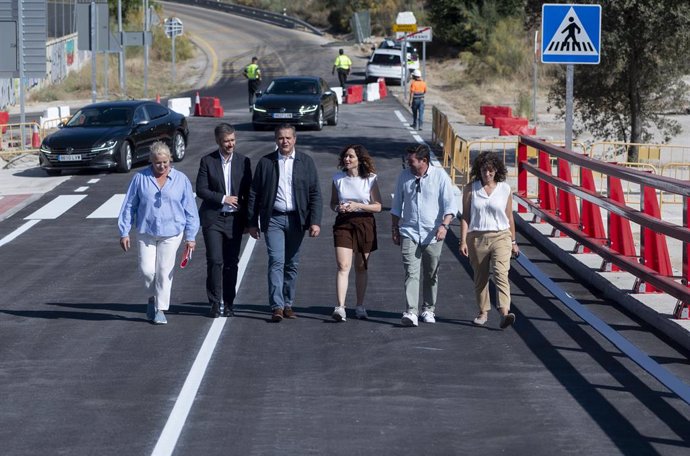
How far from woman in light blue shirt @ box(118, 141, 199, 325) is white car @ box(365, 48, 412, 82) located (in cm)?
4631

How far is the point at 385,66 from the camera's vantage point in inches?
2282

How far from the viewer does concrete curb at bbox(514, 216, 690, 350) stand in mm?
10784

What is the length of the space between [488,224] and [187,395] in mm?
3706

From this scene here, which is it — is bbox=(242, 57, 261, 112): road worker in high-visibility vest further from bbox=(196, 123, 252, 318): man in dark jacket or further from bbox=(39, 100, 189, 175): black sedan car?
bbox=(196, 123, 252, 318): man in dark jacket

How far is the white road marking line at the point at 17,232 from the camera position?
18.0m

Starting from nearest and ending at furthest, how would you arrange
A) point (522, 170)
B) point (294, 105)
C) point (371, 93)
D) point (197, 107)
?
point (522, 170) < point (294, 105) < point (197, 107) < point (371, 93)

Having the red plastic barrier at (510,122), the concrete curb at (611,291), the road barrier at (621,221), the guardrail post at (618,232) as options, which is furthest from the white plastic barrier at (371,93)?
the guardrail post at (618,232)

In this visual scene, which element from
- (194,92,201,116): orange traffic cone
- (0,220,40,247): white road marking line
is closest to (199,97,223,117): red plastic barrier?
(194,92,201,116): orange traffic cone

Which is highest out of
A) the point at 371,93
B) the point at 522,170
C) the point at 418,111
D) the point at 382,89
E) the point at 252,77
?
the point at 252,77

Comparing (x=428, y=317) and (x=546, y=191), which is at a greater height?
(x=546, y=191)

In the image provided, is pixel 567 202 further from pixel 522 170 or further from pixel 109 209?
pixel 109 209

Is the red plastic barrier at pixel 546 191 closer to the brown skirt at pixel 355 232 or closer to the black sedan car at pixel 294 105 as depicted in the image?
the brown skirt at pixel 355 232

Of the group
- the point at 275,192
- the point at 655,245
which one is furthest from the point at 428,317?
the point at 655,245

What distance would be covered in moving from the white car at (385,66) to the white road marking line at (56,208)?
35.7 metres
